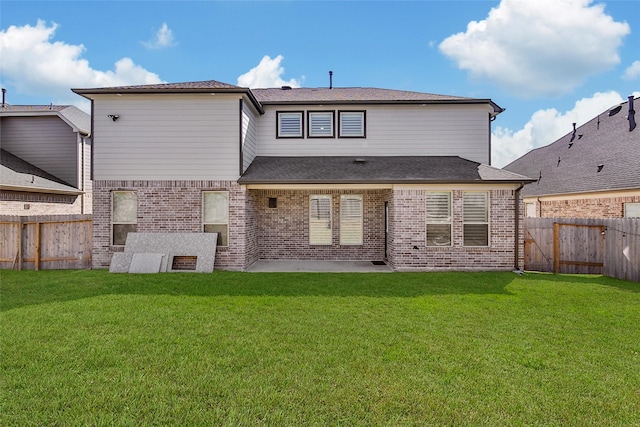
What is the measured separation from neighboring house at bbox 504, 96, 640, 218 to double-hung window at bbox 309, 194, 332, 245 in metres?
10.9

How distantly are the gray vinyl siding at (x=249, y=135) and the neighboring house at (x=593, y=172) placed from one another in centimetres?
1358

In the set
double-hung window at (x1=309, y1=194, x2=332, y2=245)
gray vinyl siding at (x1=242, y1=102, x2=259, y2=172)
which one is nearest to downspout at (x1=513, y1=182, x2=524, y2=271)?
double-hung window at (x1=309, y1=194, x2=332, y2=245)

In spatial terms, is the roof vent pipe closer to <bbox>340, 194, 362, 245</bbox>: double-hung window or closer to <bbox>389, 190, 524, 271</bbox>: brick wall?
<bbox>389, 190, 524, 271</bbox>: brick wall

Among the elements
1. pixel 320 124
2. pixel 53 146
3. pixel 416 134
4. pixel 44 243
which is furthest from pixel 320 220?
pixel 53 146

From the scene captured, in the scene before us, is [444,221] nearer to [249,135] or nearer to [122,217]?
[249,135]

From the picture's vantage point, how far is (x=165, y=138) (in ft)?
32.9

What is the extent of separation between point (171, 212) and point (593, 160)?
60.1 feet

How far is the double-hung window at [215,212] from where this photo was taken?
10.2m

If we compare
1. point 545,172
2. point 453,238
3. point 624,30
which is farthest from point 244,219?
point 545,172

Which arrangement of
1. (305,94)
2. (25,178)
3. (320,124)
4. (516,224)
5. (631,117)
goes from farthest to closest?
(631,117)
(305,94)
(25,178)
(320,124)
(516,224)

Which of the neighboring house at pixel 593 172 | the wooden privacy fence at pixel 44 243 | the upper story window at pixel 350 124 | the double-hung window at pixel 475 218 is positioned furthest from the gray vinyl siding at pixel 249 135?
the neighboring house at pixel 593 172

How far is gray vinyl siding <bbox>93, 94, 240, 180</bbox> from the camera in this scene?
9977 mm

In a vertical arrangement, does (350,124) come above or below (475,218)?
above

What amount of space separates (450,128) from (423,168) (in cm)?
242
